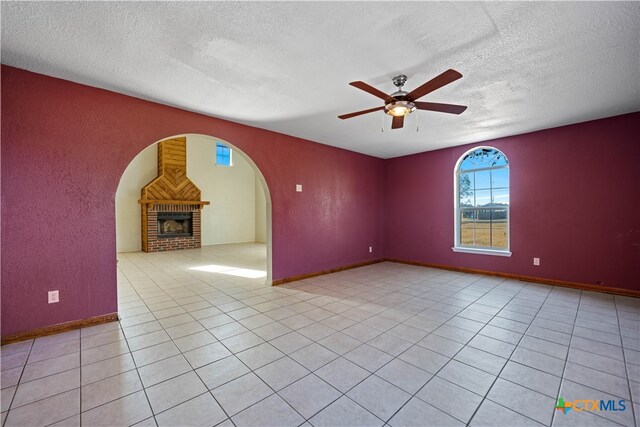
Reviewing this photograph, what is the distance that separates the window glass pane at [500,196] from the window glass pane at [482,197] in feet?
0.28

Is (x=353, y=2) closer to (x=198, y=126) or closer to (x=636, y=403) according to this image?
(x=198, y=126)

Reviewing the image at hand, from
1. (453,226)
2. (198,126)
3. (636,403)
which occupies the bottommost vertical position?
(636,403)

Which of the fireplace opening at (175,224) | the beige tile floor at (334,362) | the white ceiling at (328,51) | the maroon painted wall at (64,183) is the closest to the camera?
the beige tile floor at (334,362)

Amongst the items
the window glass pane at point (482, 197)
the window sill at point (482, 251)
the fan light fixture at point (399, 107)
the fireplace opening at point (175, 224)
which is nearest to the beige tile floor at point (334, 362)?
the window sill at point (482, 251)

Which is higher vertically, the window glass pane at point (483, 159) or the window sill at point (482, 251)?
the window glass pane at point (483, 159)

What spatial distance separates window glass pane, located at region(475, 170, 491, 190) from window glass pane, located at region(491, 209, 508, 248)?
51 centimetres

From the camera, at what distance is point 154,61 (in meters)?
2.36

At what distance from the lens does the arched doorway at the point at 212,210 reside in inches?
247

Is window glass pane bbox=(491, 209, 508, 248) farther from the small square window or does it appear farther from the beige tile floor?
the small square window

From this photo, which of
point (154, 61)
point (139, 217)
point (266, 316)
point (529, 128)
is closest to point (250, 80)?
point (154, 61)

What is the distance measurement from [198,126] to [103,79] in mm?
1075

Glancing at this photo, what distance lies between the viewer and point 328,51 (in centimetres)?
222

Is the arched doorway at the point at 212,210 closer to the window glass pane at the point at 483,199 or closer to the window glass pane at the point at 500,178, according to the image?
the window glass pane at the point at 483,199

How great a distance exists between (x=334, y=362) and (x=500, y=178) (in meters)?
4.63
